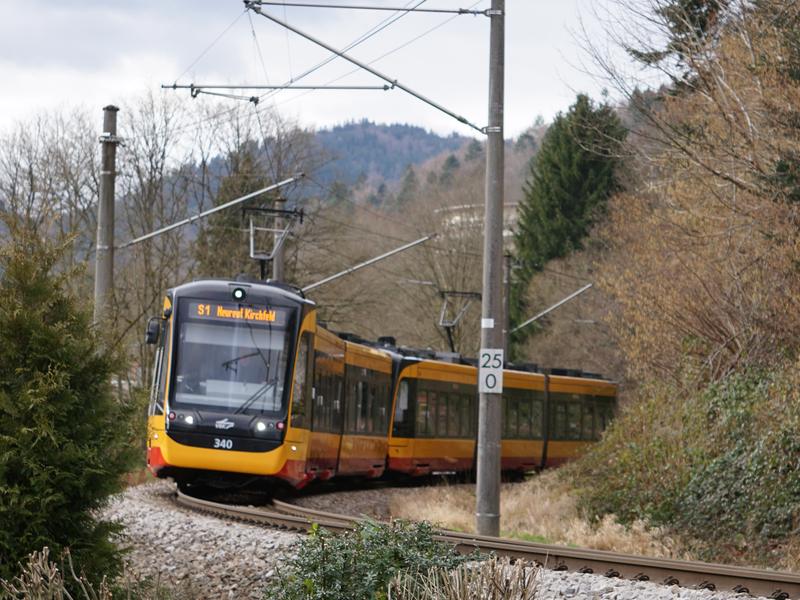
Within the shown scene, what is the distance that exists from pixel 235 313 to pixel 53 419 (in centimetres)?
714

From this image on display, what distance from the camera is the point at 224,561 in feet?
29.0

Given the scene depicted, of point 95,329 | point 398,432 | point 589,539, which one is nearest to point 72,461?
point 95,329

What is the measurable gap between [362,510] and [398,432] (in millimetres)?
4872

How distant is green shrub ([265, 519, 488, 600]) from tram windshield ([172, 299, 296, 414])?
7418mm

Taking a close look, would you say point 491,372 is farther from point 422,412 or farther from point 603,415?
point 603,415

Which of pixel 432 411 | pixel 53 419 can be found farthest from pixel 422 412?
pixel 53 419

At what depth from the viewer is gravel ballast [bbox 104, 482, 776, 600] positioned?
23.4 feet

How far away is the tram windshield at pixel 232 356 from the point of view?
13.2 metres

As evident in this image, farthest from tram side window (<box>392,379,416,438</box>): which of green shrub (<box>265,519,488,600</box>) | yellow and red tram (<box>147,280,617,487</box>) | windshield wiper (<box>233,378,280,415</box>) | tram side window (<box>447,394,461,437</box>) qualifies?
green shrub (<box>265,519,488,600</box>)

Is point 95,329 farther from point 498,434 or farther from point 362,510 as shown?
point 362,510

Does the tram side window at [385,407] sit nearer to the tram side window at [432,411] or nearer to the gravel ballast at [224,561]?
the tram side window at [432,411]

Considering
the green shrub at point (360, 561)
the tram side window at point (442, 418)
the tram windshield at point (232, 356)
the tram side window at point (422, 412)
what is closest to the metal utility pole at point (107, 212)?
the tram windshield at point (232, 356)

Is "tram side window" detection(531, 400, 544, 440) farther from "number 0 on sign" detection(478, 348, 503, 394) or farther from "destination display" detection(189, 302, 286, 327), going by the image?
"number 0 on sign" detection(478, 348, 503, 394)

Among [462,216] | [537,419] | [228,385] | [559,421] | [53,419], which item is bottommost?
[559,421]
